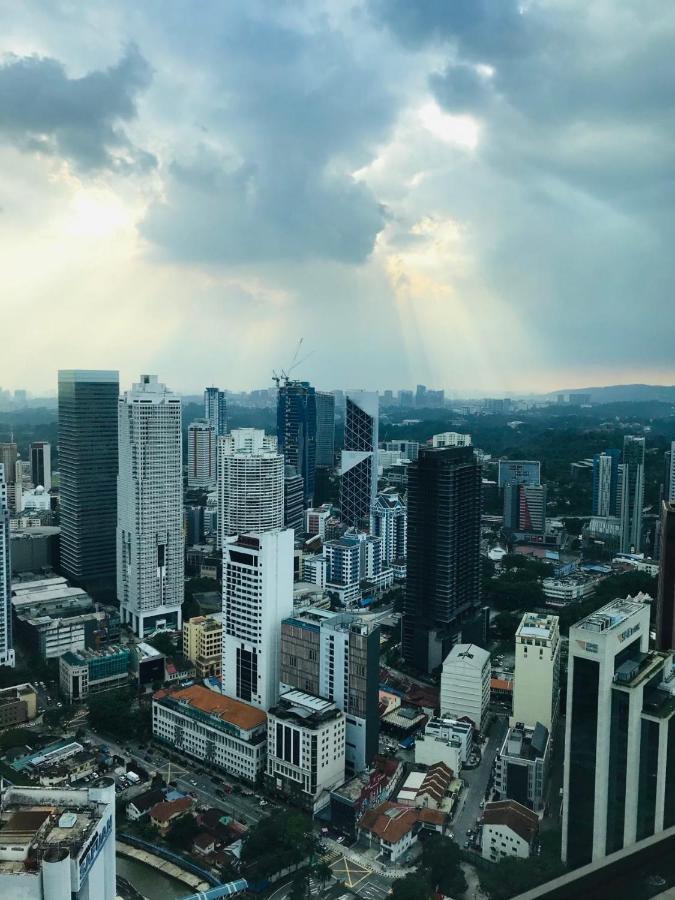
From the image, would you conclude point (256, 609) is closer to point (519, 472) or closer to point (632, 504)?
point (632, 504)

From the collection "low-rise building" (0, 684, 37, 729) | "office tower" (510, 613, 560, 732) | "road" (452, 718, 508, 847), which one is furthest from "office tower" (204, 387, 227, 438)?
"office tower" (510, 613, 560, 732)

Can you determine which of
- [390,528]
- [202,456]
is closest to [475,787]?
[390,528]

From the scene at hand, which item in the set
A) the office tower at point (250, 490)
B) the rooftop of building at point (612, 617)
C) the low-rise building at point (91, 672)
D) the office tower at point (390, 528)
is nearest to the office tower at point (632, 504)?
the office tower at point (390, 528)

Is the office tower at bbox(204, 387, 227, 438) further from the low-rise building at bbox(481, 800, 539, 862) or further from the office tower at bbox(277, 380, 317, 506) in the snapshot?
the low-rise building at bbox(481, 800, 539, 862)

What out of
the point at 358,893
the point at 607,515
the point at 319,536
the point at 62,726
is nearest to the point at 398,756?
the point at 358,893

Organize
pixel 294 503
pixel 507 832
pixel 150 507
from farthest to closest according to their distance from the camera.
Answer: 1. pixel 294 503
2. pixel 150 507
3. pixel 507 832

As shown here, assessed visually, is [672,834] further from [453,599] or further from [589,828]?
[453,599]
